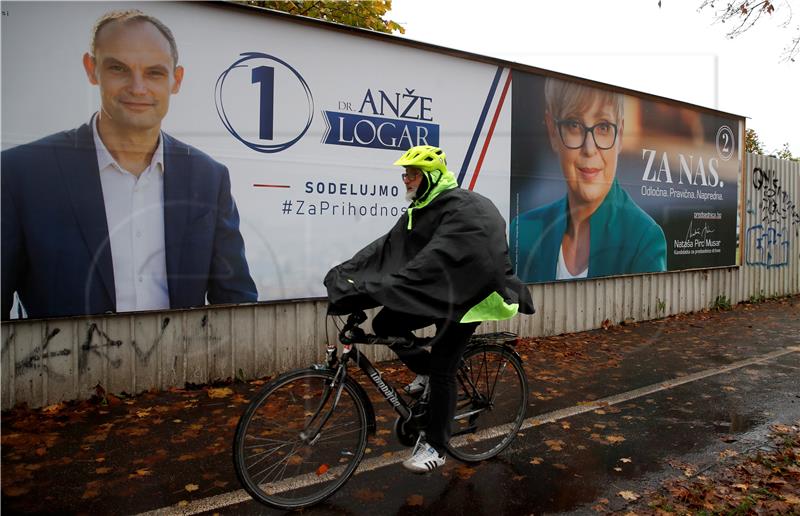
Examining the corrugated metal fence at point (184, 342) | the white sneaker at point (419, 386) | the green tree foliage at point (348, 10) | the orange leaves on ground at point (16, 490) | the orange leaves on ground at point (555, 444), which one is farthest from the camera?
the green tree foliage at point (348, 10)

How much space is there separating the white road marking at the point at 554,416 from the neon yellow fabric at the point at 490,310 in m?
1.23

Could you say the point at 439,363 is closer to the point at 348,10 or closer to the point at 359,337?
the point at 359,337

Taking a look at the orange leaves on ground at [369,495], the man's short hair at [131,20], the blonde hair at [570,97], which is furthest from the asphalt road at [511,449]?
the blonde hair at [570,97]

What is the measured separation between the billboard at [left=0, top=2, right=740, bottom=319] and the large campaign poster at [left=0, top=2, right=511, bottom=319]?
0.01 metres

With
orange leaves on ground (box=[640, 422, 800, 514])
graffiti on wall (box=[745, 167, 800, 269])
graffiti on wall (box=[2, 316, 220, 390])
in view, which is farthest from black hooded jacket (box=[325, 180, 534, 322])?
graffiti on wall (box=[745, 167, 800, 269])

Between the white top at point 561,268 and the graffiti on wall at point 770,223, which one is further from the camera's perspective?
the graffiti on wall at point 770,223

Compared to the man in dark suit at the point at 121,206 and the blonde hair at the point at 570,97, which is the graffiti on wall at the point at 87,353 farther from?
the blonde hair at the point at 570,97

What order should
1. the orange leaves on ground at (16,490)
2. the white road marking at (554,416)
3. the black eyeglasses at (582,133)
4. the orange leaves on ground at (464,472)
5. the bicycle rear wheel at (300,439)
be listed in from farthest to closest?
1. the black eyeglasses at (582,133)
2. the orange leaves on ground at (464,472)
3. the orange leaves on ground at (16,490)
4. the white road marking at (554,416)
5. the bicycle rear wheel at (300,439)

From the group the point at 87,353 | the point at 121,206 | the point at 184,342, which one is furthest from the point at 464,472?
the point at 121,206

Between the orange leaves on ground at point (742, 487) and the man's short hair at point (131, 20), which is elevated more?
the man's short hair at point (131, 20)

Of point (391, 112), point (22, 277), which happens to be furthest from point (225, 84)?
point (22, 277)

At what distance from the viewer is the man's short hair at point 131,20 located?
5.10 meters

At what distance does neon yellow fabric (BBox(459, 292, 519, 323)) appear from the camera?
11.4 feet
